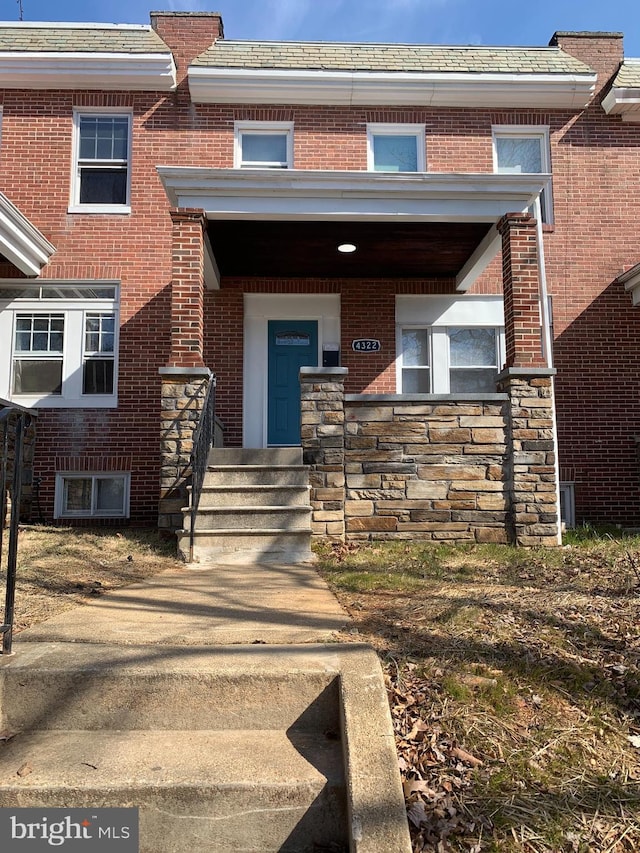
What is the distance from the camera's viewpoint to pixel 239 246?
839cm

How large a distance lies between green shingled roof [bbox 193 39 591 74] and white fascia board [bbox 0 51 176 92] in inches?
26.3

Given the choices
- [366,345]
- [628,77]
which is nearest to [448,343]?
[366,345]

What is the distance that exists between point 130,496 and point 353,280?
15.6 feet

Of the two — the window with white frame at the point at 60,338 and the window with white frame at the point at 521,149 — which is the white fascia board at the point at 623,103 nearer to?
the window with white frame at the point at 521,149

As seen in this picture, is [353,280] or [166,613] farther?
[353,280]

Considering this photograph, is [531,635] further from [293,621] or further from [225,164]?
[225,164]

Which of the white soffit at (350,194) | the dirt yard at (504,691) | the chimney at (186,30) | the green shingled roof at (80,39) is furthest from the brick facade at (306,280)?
the dirt yard at (504,691)

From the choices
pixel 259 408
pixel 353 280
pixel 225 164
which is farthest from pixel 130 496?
pixel 225 164

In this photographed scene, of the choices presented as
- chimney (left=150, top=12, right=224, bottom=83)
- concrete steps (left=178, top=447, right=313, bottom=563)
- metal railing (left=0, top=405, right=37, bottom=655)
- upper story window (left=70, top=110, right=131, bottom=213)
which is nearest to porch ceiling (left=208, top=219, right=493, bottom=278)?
upper story window (left=70, top=110, right=131, bottom=213)

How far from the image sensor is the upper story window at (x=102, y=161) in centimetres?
989

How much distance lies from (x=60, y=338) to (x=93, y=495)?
8.11 ft

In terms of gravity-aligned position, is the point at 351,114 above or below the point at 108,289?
above

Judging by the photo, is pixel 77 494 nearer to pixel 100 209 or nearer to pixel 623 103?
pixel 100 209

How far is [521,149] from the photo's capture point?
33.9 ft
